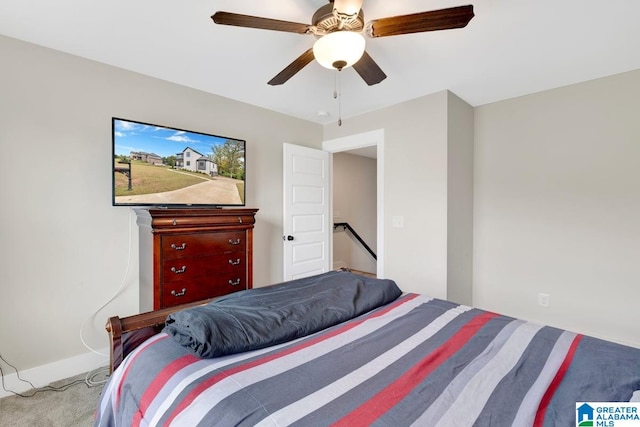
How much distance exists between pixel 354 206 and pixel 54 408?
4952mm

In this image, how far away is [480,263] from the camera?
10.9 ft

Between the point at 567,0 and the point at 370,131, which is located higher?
the point at 567,0

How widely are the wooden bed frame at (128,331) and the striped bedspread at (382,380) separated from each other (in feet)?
0.34

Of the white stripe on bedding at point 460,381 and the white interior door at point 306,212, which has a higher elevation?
the white interior door at point 306,212


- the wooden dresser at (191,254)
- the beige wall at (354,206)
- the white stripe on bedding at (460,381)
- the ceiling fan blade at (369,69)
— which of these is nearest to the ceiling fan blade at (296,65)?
the ceiling fan blade at (369,69)

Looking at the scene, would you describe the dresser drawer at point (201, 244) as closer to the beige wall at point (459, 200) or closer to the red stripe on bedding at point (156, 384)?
the red stripe on bedding at point (156, 384)

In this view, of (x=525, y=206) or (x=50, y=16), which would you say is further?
(x=525, y=206)

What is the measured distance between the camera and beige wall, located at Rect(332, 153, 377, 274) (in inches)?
222

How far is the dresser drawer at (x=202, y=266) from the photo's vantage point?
212 centimetres

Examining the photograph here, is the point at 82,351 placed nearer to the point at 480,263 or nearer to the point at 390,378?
the point at 390,378

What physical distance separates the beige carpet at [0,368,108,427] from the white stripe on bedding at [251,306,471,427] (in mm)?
1663

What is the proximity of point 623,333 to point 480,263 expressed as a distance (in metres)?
1.22

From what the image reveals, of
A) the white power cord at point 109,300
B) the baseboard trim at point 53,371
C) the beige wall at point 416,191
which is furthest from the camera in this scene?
the beige wall at point 416,191

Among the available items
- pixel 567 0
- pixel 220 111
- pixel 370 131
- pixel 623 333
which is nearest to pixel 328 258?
pixel 370 131
